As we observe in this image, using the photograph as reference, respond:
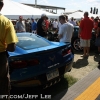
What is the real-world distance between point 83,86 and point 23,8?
10185 mm

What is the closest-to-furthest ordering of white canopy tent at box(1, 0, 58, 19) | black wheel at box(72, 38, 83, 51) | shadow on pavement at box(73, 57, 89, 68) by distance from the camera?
1. shadow on pavement at box(73, 57, 89, 68)
2. black wheel at box(72, 38, 83, 51)
3. white canopy tent at box(1, 0, 58, 19)

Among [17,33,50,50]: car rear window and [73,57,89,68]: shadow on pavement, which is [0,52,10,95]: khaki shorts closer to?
[17,33,50,50]: car rear window

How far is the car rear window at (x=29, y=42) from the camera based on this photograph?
420 centimetres

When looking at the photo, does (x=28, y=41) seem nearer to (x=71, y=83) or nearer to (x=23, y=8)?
(x=71, y=83)

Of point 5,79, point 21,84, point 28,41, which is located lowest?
point 21,84

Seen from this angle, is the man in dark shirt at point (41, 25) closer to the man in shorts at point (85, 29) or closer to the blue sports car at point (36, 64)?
the man in shorts at point (85, 29)

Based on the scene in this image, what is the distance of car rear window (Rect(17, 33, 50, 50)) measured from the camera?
13.8ft

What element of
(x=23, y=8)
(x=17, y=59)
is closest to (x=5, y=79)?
(x=17, y=59)

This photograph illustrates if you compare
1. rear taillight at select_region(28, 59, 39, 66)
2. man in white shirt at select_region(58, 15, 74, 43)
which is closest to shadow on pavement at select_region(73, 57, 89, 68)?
man in white shirt at select_region(58, 15, 74, 43)

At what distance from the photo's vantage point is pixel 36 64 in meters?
3.70

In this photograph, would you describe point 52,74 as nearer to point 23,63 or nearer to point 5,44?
point 23,63

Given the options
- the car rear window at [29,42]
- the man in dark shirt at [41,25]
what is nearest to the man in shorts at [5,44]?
the car rear window at [29,42]

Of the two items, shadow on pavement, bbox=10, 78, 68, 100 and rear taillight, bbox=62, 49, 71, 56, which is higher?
rear taillight, bbox=62, 49, 71, 56

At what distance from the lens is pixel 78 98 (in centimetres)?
408
